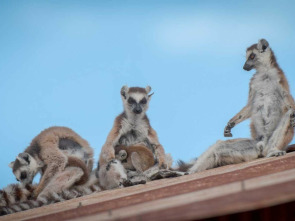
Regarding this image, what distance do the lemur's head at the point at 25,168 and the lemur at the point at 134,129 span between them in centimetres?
116

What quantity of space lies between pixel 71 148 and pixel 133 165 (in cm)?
148

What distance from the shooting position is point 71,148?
8.62m

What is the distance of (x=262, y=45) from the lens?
798 centimetres

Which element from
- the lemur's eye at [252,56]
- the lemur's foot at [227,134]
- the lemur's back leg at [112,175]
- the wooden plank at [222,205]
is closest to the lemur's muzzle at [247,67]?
the lemur's eye at [252,56]

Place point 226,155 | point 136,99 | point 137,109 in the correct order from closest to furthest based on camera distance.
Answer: point 226,155
point 137,109
point 136,99

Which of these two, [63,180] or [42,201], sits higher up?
[63,180]

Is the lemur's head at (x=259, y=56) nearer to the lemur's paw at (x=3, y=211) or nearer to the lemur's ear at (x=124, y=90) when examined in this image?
the lemur's ear at (x=124, y=90)

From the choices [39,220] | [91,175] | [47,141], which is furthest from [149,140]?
[39,220]

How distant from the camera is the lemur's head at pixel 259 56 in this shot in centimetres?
782

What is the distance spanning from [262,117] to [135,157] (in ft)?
6.77

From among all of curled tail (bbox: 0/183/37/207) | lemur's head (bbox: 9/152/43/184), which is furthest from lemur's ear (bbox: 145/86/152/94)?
curled tail (bbox: 0/183/37/207)

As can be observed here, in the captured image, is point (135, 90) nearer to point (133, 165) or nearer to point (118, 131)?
point (118, 131)

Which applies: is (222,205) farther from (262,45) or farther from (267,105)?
(262,45)

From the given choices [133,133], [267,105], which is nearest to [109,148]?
[133,133]
